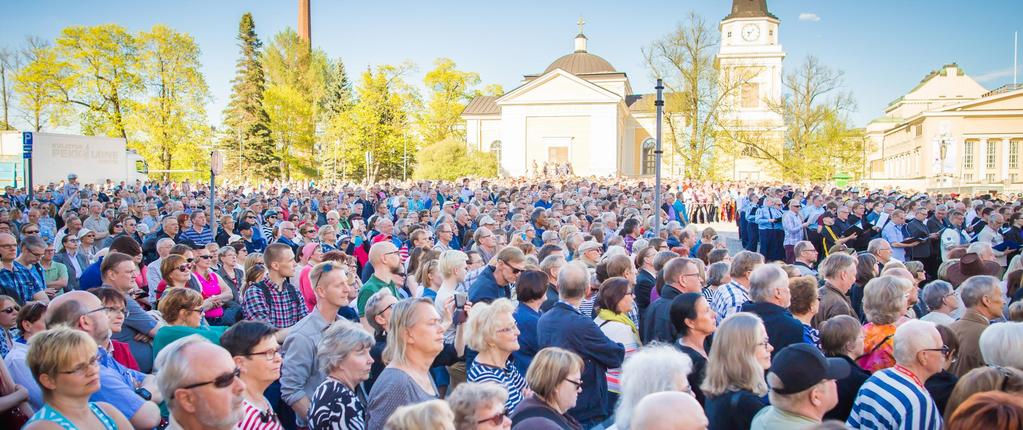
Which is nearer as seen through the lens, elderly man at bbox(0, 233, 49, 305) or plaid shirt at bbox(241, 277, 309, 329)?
plaid shirt at bbox(241, 277, 309, 329)

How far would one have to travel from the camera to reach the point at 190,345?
3000 mm

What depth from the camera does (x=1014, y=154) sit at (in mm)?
59031

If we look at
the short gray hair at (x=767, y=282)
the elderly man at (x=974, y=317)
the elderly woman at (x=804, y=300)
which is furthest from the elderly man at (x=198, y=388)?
the elderly man at (x=974, y=317)

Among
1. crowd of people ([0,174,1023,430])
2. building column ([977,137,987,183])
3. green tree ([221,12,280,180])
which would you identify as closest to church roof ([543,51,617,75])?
green tree ([221,12,280,180])

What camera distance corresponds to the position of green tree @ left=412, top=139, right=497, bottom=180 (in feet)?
167

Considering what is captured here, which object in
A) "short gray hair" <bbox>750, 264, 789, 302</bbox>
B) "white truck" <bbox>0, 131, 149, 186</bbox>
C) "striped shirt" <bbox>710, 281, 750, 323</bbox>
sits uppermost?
"white truck" <bbox>0, 131, 149, 186</bbox>

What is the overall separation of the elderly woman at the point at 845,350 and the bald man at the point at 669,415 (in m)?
1.89

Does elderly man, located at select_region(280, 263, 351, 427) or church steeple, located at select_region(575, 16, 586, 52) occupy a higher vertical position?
church steeple, located at select_region(575, 16, 586, 52)

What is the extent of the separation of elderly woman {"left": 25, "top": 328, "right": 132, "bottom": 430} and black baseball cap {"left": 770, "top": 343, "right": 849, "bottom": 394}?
3210 mm

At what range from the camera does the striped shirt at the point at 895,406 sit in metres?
3.58

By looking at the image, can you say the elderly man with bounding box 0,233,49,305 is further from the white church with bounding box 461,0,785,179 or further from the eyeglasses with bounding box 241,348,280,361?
the white church with bounding box 461,0,785,179

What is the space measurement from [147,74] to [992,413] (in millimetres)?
50127

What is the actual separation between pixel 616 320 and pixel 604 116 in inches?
2067

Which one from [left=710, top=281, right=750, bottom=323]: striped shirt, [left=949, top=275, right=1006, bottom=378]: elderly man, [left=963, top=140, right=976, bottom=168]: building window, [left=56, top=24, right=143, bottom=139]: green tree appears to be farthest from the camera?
[left=963, top=140, right=976, bottom=168]: building window
